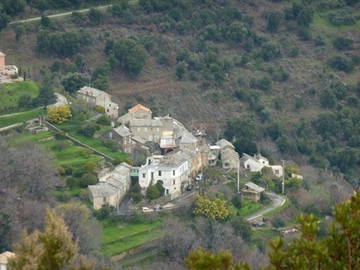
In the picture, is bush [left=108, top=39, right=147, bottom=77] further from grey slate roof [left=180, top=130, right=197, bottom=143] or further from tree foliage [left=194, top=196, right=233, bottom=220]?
tree foliage [left=194, top=196, right=233, bottom=220]

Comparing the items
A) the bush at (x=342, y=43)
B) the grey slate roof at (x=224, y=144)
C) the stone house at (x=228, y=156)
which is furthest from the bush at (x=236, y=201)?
the bush at (x=342, y=43)

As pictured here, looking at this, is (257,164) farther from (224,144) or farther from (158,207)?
(158,207)

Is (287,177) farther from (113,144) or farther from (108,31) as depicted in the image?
(108,31)

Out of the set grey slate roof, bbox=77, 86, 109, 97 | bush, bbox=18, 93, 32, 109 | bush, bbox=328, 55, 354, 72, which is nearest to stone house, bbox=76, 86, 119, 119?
grey slate roof, bbox=77, 86, 109, 97

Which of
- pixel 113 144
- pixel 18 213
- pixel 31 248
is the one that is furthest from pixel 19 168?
pixel 31 248

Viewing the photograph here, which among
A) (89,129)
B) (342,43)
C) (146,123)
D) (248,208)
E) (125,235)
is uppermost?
(89,129)

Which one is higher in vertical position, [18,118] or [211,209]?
[18,118]

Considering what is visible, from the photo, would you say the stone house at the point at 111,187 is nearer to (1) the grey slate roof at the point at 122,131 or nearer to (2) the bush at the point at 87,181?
(2) the bush at the point at 87,181

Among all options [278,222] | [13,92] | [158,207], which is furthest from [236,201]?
[13,92]
